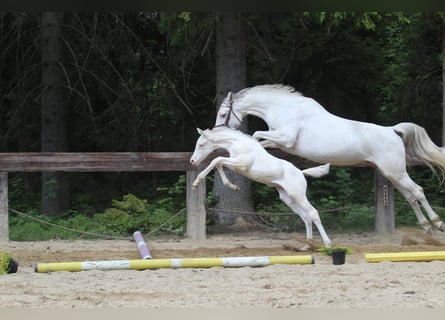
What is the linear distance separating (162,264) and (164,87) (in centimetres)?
Result: 859

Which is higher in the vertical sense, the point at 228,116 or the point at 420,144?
the point at 228,116


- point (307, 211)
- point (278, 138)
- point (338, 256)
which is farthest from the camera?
point (278, 138)

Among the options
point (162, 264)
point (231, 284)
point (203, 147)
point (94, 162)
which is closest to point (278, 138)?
point (203, 147)

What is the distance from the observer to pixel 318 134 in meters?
9.33

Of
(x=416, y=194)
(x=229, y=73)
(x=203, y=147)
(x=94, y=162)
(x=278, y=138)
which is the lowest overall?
(x=416, y=194)

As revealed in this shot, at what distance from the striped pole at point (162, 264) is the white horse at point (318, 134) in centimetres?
226

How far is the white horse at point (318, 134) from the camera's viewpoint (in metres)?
9.34

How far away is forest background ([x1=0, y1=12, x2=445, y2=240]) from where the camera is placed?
13438mm

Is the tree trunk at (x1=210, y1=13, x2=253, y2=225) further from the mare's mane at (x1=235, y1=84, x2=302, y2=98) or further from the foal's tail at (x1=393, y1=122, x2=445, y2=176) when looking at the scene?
the foal's tail at (x1=393, y1=122, x2=445, y2=176)

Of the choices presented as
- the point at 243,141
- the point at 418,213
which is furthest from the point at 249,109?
the point at 418,213

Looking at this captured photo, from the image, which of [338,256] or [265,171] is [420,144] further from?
[338,256]

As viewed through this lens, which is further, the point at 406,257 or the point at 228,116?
the point at 228,116

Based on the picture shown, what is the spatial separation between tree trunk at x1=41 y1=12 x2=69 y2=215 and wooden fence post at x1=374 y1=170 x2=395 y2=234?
6.17 meters

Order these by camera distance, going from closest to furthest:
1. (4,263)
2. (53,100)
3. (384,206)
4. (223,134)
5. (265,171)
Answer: (4,263), (265,171), (223,134), (384,206), (53,100)
